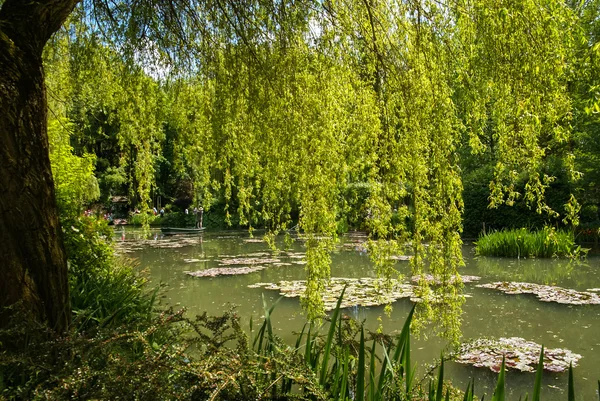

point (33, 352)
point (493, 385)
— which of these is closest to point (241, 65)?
point (33, 352)

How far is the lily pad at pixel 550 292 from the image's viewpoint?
623 cm

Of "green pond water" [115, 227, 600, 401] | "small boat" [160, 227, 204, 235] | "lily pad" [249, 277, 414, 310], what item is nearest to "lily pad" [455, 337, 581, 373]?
"green pond water" [115, 227, 600, 401]

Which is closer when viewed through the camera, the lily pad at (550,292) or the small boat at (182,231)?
the lily pad at (550,292)

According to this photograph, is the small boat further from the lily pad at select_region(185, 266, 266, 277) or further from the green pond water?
the lily pad at select_region(185, 266, 266, 277)

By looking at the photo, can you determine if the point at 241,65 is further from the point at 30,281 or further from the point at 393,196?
the point at 30,281

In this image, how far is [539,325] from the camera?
5.22 meters

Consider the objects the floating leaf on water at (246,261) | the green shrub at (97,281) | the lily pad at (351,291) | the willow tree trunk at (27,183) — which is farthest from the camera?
the floating leaf on water at (246,261)

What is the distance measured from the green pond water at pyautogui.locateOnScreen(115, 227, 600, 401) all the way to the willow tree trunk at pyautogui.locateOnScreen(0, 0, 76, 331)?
4.82 feet

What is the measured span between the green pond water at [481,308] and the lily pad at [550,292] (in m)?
0.17

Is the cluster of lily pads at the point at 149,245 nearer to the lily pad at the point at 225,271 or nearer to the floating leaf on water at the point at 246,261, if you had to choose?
the floating leaf on water at the point at 246,261

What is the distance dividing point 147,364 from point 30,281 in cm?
91

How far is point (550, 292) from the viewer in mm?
6730

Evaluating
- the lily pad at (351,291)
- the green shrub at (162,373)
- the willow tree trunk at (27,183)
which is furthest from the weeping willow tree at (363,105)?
the lily pad at (351,291)

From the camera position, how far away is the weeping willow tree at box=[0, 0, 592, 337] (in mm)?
2258
